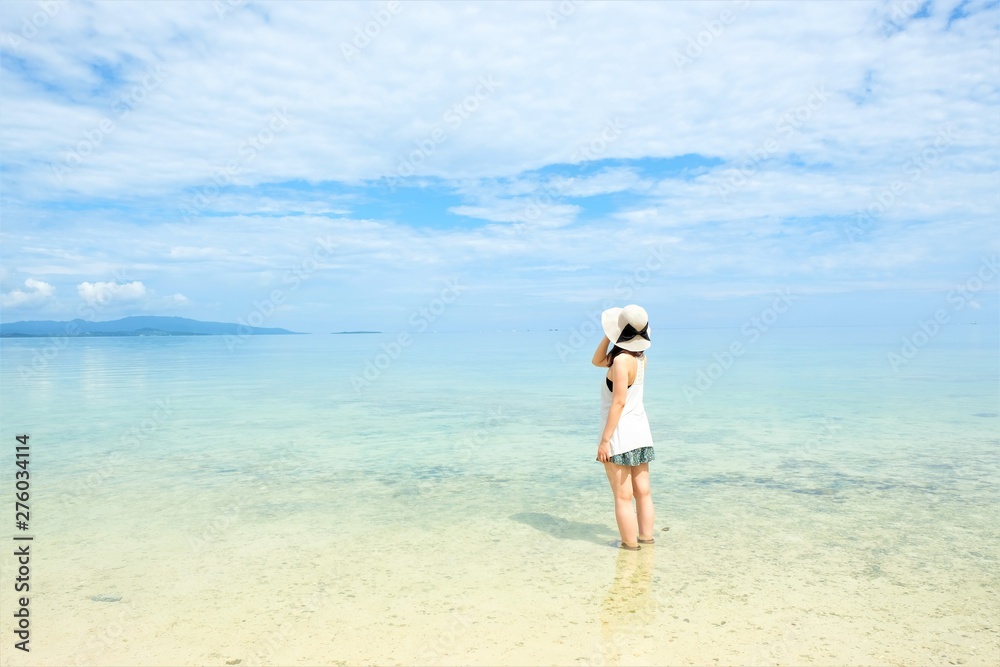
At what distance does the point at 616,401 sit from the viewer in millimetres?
5859

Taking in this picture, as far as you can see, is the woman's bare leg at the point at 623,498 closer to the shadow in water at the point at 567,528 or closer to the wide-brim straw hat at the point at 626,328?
the shadow in water at the point at 567,528

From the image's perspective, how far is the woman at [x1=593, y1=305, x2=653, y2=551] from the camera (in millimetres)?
5805

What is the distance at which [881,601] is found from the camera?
5.13 meters

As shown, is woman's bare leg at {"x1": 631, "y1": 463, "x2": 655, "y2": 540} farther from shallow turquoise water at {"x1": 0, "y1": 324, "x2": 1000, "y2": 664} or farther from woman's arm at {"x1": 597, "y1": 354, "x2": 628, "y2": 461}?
shallow turquoise water at {"x1": 0, "y1": 324, "x2": 1000, "y2": 664}

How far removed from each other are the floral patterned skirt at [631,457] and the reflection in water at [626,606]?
881mm

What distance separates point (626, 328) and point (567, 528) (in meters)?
2.52

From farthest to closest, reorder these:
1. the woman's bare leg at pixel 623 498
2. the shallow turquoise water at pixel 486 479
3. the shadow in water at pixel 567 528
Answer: the shadow in water at pixel 567 528 → the shallow turquoise water at pixel 486 479 → the woman's bare leg at pixel 623 498

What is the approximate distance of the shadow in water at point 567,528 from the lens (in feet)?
22.3

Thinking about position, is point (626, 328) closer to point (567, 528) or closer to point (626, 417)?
point (626, 417)

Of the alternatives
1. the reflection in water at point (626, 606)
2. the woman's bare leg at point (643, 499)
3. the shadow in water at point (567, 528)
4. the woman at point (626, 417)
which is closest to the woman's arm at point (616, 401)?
the woman at point (626, 417)

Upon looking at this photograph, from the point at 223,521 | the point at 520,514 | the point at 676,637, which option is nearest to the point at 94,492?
the point at 223,521

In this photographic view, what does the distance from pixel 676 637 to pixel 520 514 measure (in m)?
3.30

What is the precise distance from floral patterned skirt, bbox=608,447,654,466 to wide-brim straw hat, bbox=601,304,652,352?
919 mm

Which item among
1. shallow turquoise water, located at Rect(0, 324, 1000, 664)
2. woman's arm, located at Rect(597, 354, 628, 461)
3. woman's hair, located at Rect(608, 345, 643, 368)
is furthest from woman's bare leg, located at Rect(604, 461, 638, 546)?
woman's hair, located at Rect(608, 345, 643, 368)
